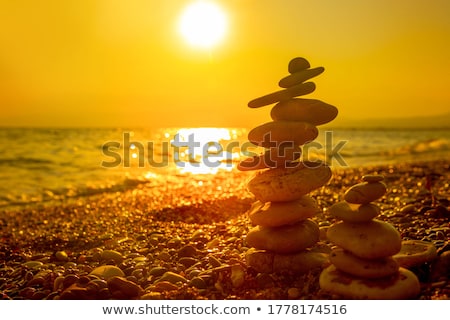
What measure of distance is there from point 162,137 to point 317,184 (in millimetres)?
19955

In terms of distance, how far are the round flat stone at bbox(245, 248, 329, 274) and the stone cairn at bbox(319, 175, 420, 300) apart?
330mm

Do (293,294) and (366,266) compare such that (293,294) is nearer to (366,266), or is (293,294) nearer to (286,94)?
(366,266)

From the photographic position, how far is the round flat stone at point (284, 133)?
12.7 ft

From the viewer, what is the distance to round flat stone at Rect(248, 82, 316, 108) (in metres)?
3.92

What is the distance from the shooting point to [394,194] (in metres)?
7.22

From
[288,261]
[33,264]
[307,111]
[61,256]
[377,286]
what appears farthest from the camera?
[61,256]

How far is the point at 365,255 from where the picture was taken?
319 centimetres

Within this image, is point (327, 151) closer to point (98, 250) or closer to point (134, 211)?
point (134, 211)

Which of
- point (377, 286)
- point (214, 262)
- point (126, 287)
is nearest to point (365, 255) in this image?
point (377, 286)

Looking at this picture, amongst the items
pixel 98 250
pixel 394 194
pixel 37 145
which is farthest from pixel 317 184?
pixel 37 145

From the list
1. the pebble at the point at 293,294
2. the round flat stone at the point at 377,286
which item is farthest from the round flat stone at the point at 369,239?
the pebble at the point at 293,294

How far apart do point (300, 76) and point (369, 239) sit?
1.38 m

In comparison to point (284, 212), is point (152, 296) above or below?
below

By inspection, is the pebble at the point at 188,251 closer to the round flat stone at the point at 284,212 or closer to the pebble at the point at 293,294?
the round flat stone at the point at 284,212
